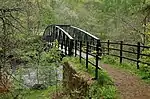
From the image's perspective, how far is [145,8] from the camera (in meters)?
19.1

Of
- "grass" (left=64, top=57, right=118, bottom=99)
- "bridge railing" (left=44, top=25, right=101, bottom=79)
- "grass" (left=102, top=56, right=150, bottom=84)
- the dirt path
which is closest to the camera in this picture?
"grass" (left=64, top=57, right=118, bottom=99)

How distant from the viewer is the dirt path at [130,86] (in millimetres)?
8959

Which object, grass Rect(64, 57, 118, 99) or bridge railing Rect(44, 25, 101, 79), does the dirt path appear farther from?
bridge railing Rect(44, 25, 101, 79)

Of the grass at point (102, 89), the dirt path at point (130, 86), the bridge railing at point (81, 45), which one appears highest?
the bridge railing at point (81, 45)

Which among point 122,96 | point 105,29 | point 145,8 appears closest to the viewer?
point 122,96

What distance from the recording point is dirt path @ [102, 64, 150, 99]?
353 inches

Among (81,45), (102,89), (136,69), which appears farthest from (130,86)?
(81,45)

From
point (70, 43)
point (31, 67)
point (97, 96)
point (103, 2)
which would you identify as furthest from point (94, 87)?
point (103, 2)

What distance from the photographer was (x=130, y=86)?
32.6 ft

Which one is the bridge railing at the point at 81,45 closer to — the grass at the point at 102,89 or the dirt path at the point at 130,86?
the grass at the point at 102,89

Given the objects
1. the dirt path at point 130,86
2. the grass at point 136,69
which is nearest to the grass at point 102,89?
the dirt path at point 130,86

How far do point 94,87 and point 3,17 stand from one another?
171 inches

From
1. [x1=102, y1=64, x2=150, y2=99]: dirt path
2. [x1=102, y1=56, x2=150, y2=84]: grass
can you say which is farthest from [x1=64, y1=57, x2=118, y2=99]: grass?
[x1=102, y1=56, x2=150, y2=84]: grass

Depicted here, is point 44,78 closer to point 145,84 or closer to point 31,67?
point 31,67
